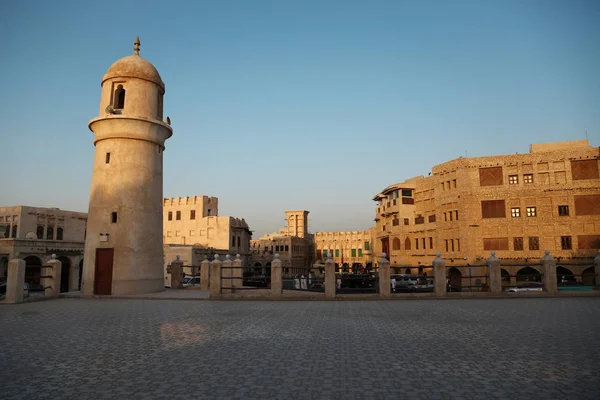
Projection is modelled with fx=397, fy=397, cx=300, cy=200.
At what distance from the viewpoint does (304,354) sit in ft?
25.4

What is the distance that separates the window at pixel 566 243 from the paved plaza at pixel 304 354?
3266cm

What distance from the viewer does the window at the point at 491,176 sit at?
144 ft

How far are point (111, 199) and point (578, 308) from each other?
20658 millimetres

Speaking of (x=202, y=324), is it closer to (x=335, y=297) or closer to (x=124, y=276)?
(x=335, y=297)

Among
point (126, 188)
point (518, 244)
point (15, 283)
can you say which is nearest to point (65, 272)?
point (126, 188)

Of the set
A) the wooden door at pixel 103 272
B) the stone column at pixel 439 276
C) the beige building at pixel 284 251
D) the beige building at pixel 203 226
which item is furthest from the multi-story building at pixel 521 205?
the beige building at pixel 284 251

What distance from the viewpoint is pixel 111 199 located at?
20219 mm

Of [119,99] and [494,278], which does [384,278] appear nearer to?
[494,278]

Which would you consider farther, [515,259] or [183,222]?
[183,222]

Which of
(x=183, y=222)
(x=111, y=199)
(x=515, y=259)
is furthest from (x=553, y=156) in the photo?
(x=183, y=222)

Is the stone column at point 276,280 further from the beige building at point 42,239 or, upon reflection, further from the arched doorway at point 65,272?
the arched doorway at point 65,272

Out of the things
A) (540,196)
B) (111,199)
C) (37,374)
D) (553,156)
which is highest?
(553,156)

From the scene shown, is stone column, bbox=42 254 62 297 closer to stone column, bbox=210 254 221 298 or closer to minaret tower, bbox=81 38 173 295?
minaret tower, bbox=81 38 173 295

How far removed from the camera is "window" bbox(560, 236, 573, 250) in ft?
133
